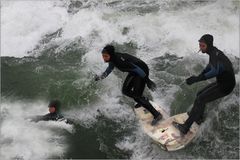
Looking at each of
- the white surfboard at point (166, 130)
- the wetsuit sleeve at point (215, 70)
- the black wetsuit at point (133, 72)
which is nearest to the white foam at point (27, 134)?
the white surfboard at point (166, 130)

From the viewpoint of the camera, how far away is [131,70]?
295 inches

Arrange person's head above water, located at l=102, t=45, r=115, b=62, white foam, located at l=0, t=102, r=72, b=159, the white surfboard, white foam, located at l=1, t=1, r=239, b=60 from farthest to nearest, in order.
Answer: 1. white foam, located at l=1, t=1, r=239, b=60
2. white foam, located at l=0, t=102, r=72, b=159
3. the white surfboard
4. person's head above water, located at l=102, t=45, r=115, b=62

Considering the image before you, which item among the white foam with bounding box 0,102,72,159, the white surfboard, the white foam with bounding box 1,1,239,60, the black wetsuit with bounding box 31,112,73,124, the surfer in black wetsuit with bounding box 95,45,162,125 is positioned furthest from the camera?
the white foam with bounding box 1,1,239,60

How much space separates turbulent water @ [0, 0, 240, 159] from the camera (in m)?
8.41

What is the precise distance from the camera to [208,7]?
38.6ft

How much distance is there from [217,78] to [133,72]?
1.41 meters

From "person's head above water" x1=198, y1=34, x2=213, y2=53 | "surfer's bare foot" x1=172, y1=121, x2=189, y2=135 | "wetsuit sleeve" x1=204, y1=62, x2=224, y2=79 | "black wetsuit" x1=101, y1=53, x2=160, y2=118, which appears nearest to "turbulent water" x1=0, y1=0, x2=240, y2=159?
"surfer's bare foot" x1=172, y1=121, x2=189, y2=135

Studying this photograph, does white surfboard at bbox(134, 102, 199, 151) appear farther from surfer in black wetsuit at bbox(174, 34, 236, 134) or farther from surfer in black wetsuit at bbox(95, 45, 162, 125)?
surfer in black wetsuit at bbox(95, 45, 162, 125)

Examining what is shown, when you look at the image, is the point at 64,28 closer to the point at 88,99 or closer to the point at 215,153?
the point at 88,99

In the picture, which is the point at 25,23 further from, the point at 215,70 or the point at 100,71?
the point at 215,70

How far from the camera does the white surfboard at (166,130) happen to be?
788 cm

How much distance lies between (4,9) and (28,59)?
8.93 ft

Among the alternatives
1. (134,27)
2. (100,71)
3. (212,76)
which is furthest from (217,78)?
(134,27)

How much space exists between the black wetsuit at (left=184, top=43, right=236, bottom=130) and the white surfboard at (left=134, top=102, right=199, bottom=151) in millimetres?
224
